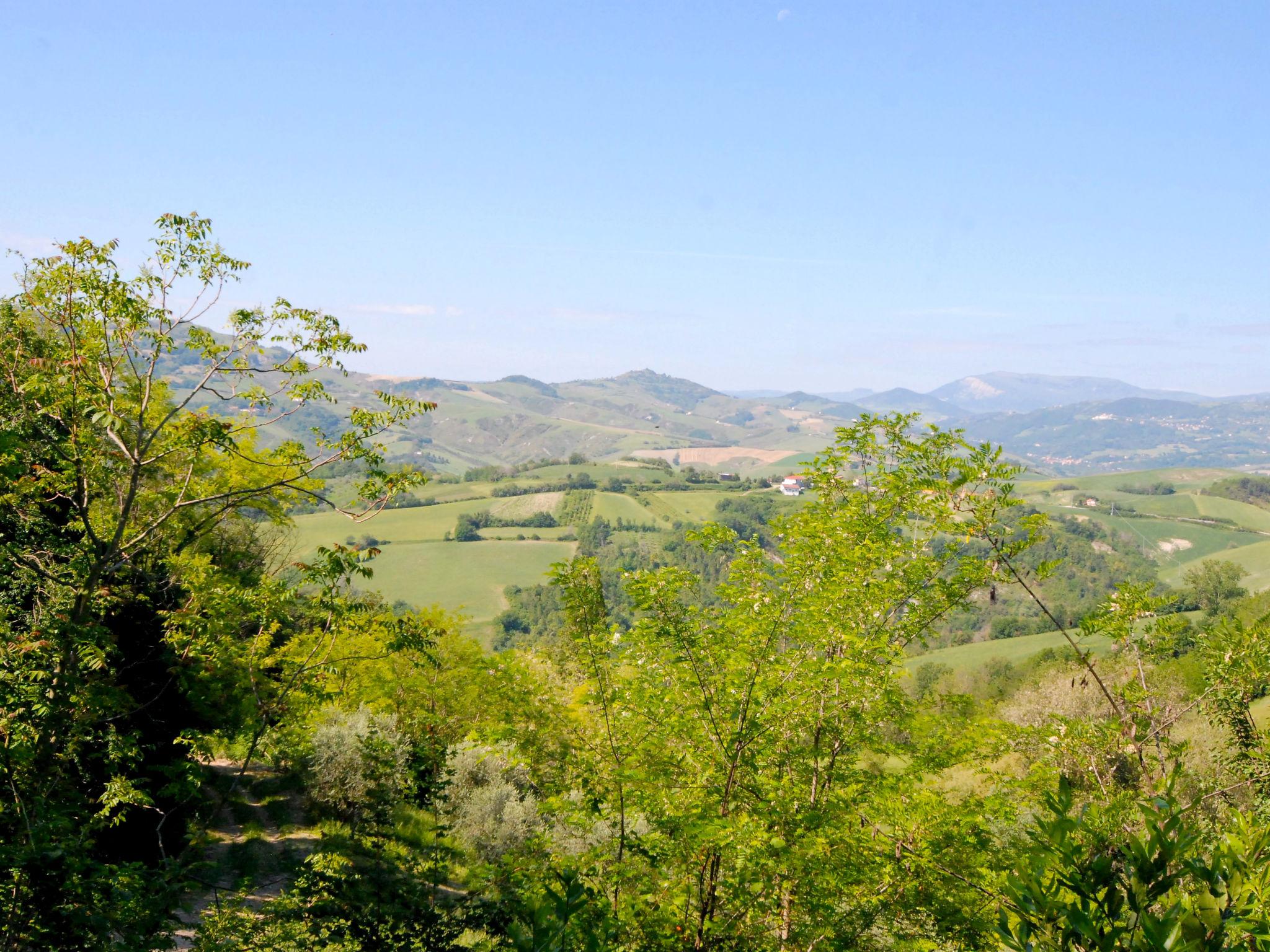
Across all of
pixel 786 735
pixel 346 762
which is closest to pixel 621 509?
pixel 346 762

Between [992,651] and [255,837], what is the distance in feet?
273

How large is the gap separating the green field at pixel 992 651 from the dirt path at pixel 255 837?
6634cm

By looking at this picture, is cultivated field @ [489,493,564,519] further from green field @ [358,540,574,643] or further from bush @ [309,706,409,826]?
bush @ [309,706,409,826]

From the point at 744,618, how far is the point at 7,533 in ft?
32.2

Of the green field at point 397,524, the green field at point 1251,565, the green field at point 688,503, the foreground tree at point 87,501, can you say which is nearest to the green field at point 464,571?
the green field at point 397,524

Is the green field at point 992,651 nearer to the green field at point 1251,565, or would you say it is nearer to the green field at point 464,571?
the green field at point 1251,565

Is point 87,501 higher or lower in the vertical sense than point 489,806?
higher

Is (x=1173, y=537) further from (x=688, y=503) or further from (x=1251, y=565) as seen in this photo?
(x=688, y=503)

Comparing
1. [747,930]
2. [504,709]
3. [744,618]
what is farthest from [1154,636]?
[504,709]

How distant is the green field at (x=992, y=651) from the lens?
78188 mm

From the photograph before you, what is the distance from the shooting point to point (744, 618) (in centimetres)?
878

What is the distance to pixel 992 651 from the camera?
279 ft

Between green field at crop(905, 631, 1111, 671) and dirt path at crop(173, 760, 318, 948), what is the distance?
66336 millimetres

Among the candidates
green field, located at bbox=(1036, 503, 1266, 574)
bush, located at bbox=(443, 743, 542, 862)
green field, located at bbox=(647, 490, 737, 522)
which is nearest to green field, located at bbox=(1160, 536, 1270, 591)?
green field, located at bbox=(1036, 503, 1266, 574)
